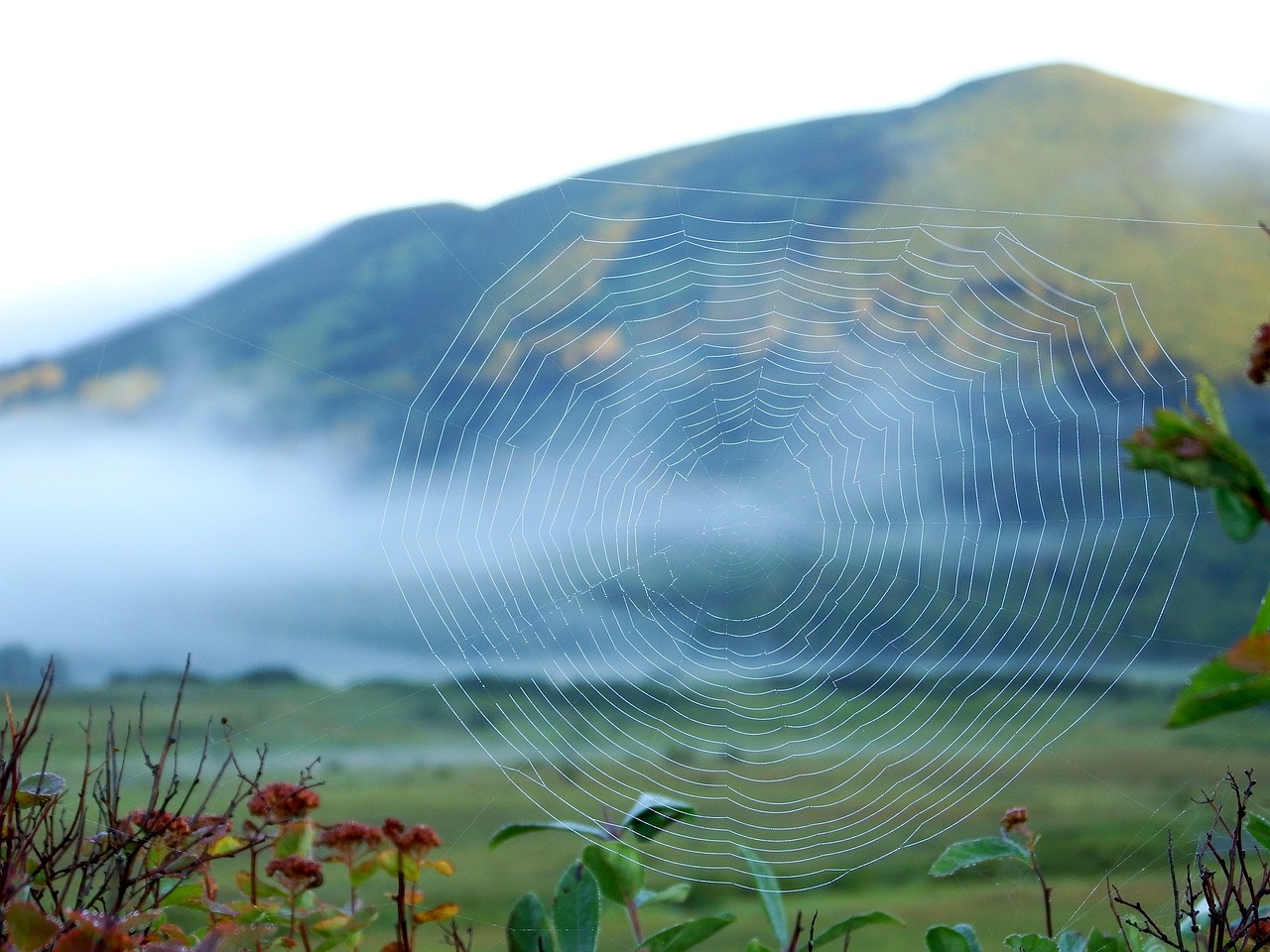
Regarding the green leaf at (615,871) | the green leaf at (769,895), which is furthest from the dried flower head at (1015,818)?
the green leaf at (615,871)

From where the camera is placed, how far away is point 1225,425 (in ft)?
1.59

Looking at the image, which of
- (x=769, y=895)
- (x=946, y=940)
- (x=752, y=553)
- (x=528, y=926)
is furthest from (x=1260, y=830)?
(x=752, y=553)

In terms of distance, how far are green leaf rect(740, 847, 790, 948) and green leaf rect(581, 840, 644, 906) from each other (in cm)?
12

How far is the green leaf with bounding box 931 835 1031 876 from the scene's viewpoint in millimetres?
1009

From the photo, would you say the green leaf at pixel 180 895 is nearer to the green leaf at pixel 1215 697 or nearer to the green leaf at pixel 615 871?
the green leaf at pixel 615 871

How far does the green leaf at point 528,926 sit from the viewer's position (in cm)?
92

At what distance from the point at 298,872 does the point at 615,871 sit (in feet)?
1.00

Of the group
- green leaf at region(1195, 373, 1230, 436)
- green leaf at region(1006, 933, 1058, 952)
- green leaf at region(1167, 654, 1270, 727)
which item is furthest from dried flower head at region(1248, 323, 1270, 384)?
green leaf at region(1006, 933, 1058, 952)

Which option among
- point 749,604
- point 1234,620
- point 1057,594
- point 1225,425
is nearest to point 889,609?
point 749,604

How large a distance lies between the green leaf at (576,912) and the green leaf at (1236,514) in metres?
0.64

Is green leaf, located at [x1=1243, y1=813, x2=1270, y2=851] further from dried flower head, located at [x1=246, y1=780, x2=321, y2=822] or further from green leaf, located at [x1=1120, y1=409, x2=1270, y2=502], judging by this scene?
dried flower head, located at [x1=246, y1=780, x2=321, y2=822]

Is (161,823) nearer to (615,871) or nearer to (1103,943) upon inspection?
(615,871)

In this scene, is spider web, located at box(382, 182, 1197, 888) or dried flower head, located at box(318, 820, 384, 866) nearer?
dried flower head, located at box(318, 820, 384, 866)

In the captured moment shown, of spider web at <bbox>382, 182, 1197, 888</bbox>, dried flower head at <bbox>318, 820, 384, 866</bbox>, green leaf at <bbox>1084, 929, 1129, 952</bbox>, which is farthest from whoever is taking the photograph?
spider web at <bbox>382, 182, 1197, 888</bbox>
